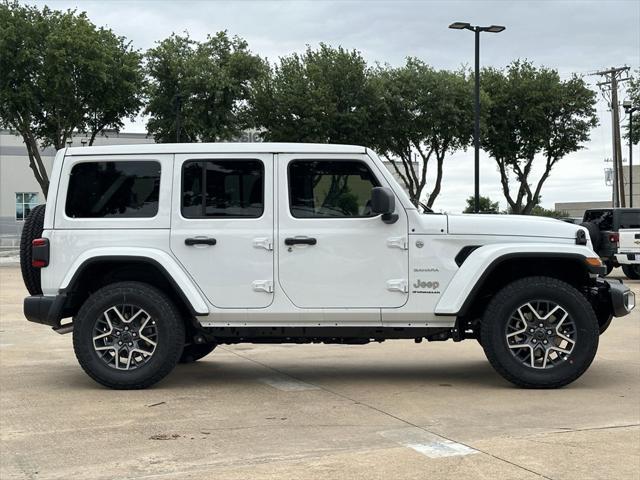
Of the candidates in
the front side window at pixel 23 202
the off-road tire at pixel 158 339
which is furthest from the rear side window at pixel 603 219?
the front side window at pixel 23 202

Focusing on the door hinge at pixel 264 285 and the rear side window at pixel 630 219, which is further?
the rear side window at pixel 630 219

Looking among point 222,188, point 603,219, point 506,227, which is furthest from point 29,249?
point 603,219

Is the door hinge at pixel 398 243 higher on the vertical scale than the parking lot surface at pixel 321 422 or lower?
higher

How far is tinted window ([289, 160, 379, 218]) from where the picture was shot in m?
7.15

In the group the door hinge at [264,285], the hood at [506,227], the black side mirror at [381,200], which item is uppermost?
the black side mirror at [381,200]

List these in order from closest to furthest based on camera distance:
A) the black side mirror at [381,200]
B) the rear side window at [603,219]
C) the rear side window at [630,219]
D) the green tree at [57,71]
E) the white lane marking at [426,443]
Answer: the white lane marking at [426,443]
the black side mirror at [381,200]
the rear side window at [630,219]
the rear side window at [603,219]
the green tree at [57,71]

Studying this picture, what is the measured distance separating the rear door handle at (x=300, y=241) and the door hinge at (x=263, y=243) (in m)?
0.14

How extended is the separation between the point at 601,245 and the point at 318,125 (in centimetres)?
1731

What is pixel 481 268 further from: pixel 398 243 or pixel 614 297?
pixel 614 297

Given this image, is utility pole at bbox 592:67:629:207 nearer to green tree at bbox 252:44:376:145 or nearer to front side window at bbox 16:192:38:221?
green tree at bbox 252:44:376:145

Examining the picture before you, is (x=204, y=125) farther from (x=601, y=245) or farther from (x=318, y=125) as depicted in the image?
(x=601, y=245)

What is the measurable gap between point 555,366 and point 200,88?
31.8 m

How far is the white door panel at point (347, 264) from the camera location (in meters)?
7.05

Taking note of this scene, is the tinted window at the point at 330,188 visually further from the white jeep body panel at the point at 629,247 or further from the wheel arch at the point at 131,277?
the white jeep body panel at the point at 629,247
